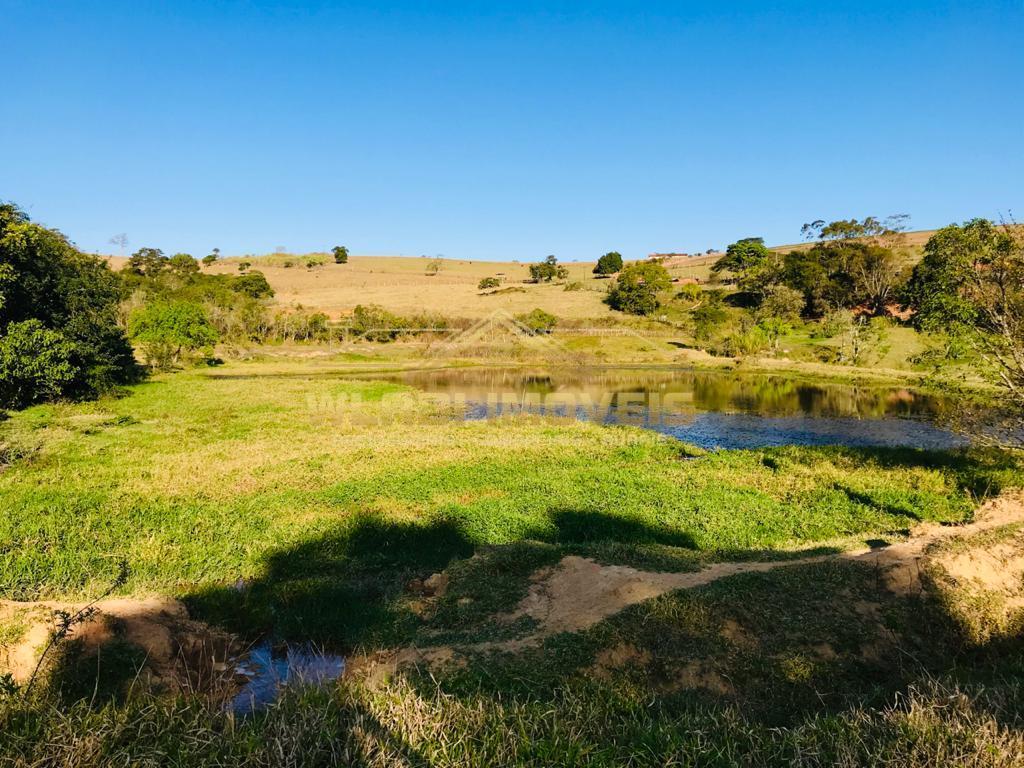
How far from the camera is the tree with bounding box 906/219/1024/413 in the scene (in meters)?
15.8

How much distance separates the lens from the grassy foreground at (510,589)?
4281mm

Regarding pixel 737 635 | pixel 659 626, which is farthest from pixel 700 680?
pixel 737 635

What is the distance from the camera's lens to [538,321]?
78.0m

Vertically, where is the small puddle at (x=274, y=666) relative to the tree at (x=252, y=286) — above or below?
below

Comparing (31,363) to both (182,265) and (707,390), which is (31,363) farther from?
(182,265)

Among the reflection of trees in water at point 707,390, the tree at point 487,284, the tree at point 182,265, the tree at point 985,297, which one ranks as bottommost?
the reflection of trees in water at point 707,390

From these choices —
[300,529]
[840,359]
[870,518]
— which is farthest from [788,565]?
[840,359]

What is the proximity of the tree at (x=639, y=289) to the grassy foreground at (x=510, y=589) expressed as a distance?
62480mm

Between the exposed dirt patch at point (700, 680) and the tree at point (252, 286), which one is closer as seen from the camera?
the exposed dirt patch at point (700, 680)

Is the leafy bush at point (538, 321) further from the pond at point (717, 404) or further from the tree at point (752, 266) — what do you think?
the tree at point (752, 266)

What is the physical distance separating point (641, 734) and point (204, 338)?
59.4 m

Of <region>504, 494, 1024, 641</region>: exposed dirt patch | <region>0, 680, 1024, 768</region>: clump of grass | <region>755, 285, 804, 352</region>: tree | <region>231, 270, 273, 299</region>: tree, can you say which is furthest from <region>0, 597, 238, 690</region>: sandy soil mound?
<region>231, 270, 273, 299</region>: tree

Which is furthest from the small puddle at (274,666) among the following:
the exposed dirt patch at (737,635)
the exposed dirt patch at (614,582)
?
the exposed dirt patch at (737,635)

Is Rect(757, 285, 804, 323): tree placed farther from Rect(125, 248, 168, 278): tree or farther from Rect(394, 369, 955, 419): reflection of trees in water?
Rect(125, 248, 168, 278): tree
